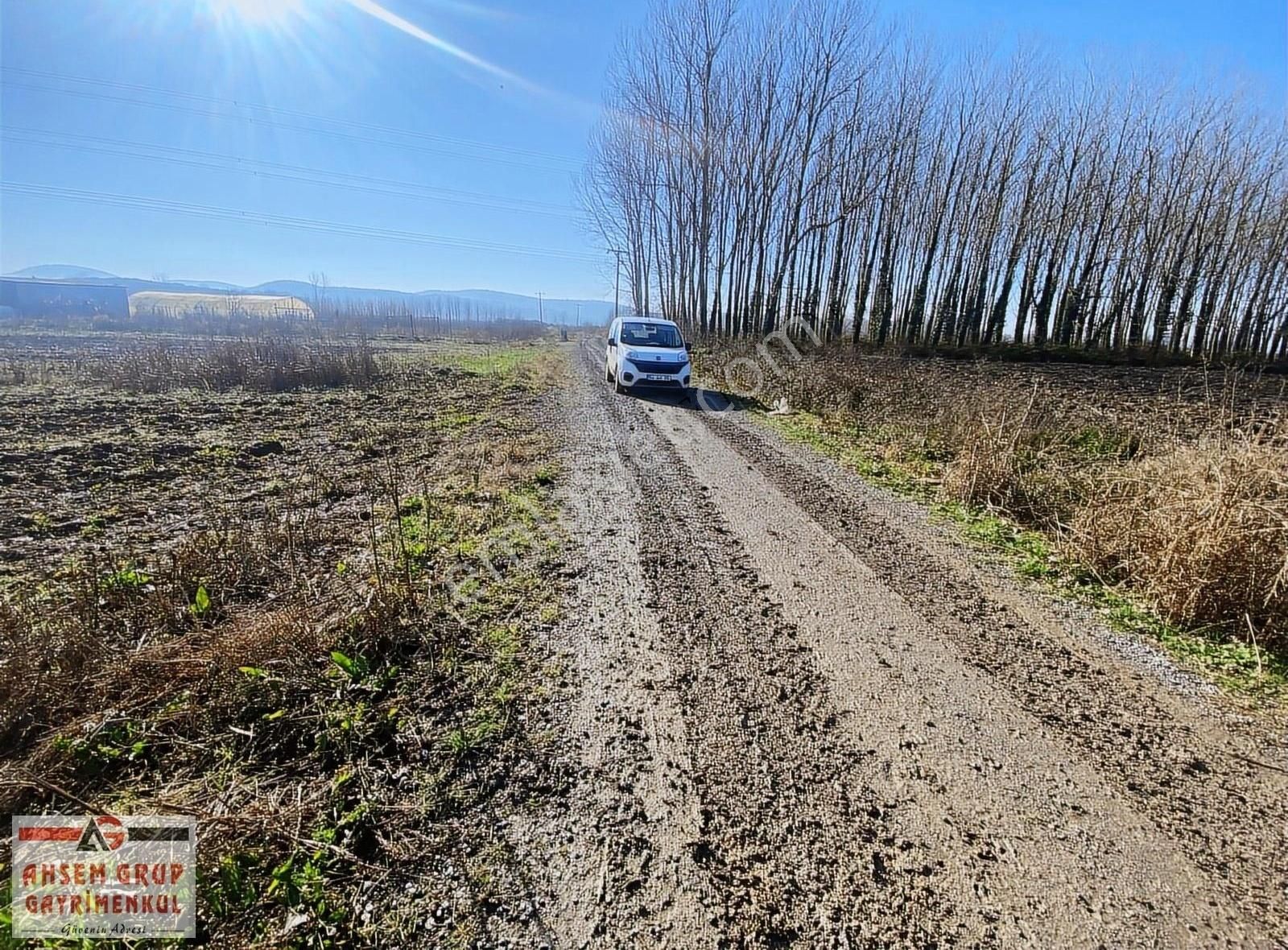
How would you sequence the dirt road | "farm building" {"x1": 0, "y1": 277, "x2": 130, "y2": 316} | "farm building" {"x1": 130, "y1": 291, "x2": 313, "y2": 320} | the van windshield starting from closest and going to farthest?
1. the dirt road
2. the van windshield
3. "farm building" {"x1": 130, "y1": 291, "x2": 313, "y2": 320}
4. "farm building" {"x1": 0, "y1": 277, "x2": 130, "y2": 316}

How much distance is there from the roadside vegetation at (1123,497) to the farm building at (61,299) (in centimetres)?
7406

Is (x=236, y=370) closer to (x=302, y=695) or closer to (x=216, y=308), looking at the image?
(x=302, y=695)

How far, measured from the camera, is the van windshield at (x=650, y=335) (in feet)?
41.1

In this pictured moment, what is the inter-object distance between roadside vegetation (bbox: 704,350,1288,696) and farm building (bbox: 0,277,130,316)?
74.1m

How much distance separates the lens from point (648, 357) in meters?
11.9

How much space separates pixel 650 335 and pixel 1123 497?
9.98 m

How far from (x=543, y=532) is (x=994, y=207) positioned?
29.6 m

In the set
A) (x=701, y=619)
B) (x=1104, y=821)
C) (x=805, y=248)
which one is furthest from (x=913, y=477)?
(x=805, y=248)

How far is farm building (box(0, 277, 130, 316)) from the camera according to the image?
2029 inches

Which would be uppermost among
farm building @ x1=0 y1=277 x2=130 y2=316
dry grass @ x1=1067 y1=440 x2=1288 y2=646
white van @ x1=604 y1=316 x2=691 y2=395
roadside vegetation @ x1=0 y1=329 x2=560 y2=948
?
farm building @ x1=0 y1=277 x2=130 y2=316

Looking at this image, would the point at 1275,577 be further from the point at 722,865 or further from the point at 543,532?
the point at 543,532

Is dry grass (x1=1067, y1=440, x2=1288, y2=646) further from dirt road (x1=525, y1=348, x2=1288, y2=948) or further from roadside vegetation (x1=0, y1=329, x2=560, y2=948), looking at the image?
roadside vegetation (x1=0, y1=329, x2=560, y2=948)

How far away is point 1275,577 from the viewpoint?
2.95 meters

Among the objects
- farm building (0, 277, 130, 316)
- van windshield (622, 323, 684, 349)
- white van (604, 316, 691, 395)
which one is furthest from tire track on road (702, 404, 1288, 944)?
farm building (0, 277, 130, 316)
